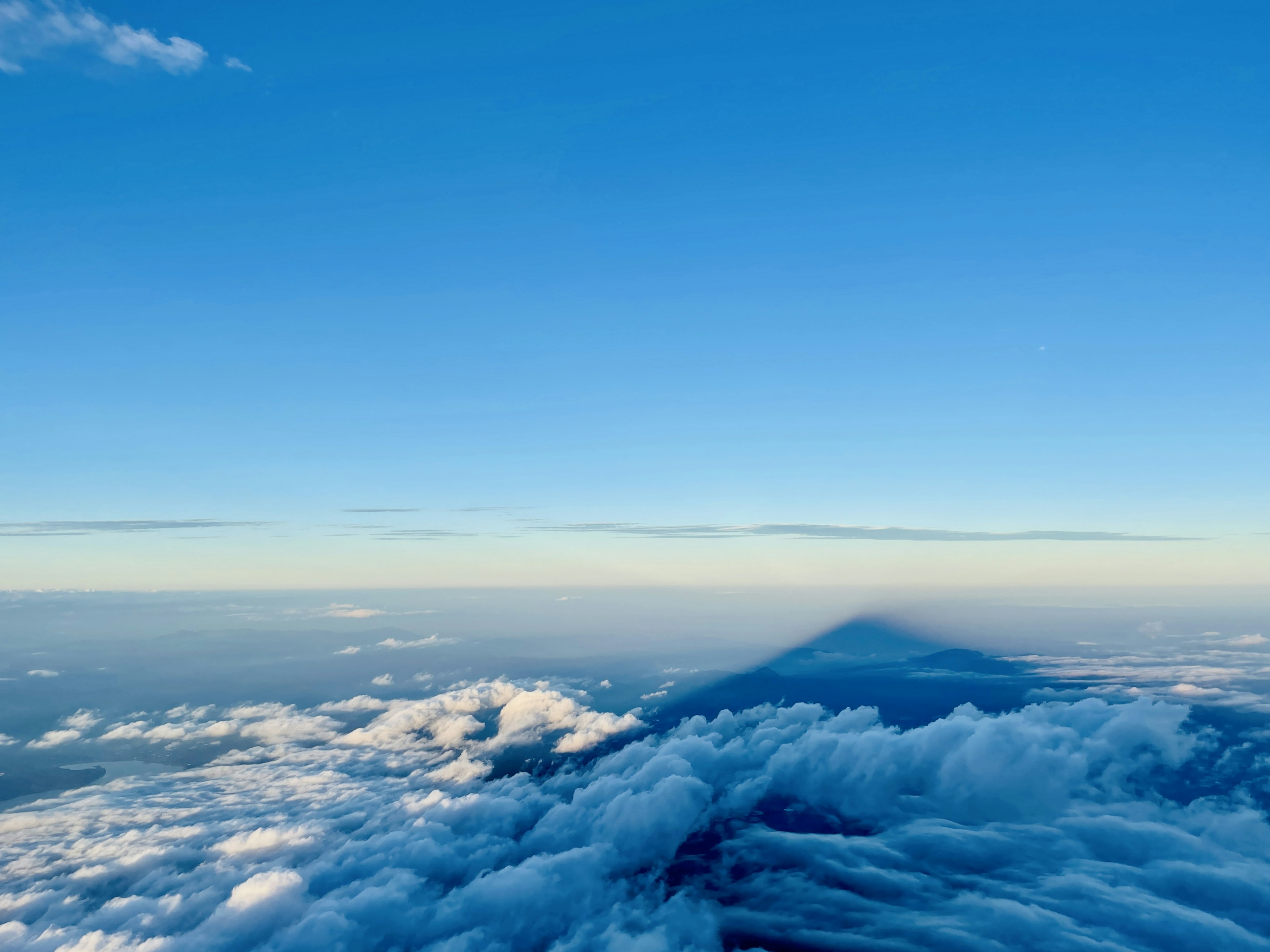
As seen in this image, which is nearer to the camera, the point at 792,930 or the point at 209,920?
the point at 209,920

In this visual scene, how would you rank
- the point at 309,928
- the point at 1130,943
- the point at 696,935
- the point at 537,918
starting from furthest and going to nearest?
the point at 696,935 → the point at 537,918 → the point at 1130,943 → the point at 309,928

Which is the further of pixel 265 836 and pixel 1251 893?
pixel 265 836

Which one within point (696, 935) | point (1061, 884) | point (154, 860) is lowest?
point (696, 935)

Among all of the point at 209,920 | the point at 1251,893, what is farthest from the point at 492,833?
the point at 1251,893

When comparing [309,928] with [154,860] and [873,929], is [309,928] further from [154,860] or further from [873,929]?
[873,929]

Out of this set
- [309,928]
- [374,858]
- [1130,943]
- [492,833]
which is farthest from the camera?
[492,833]

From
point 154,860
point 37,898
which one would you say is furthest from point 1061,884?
point 37,898

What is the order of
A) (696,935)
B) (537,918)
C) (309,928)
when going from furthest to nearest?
1. (696,935)
2. (537,918)
3. (309,928)

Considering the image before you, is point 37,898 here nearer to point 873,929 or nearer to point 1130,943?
point 873,929

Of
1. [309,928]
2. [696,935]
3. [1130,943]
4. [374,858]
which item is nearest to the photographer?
[309,928]

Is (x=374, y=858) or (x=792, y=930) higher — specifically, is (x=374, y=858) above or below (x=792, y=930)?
above
